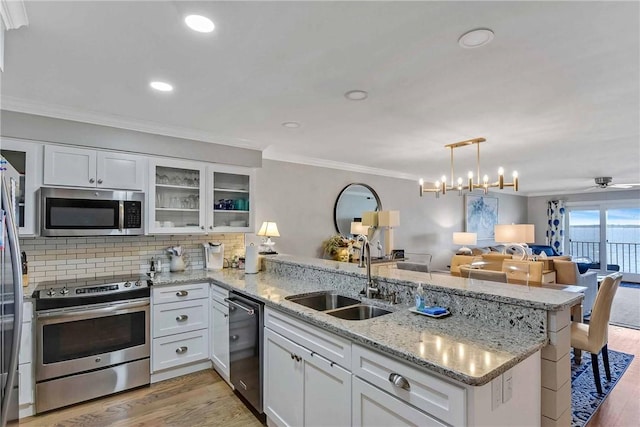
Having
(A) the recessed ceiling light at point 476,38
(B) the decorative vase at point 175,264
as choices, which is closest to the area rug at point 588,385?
(A) the recessed ceiling light at point 476,38

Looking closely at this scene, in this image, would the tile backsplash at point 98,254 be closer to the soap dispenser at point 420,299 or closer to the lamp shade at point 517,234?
the soap dispenser at point 420,299

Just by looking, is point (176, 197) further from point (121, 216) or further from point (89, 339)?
point (89, 339)

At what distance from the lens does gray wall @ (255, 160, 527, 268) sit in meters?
4.58

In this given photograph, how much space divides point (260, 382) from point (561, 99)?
3117 mm

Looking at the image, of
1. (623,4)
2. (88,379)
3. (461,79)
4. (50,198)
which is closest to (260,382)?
(88,379)

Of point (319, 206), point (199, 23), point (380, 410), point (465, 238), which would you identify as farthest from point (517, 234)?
point (199, 23)

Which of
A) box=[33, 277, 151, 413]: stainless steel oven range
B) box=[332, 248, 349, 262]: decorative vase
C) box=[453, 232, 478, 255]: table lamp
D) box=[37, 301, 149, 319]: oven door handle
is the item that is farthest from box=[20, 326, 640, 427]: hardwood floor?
box=[453, 232, 478, 255]: table lamp

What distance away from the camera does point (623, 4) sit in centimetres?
150

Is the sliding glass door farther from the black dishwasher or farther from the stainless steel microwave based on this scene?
the stainless steel microwave

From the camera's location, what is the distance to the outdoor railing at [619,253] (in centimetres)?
845

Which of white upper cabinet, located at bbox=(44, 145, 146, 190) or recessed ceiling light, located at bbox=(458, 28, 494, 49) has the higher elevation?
recessed ceiling light, located at bbox=(458, 28, 494, 49)

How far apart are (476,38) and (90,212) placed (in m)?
3.19

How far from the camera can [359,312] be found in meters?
2.27

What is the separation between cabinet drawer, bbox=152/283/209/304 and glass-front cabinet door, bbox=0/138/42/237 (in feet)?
3.51
